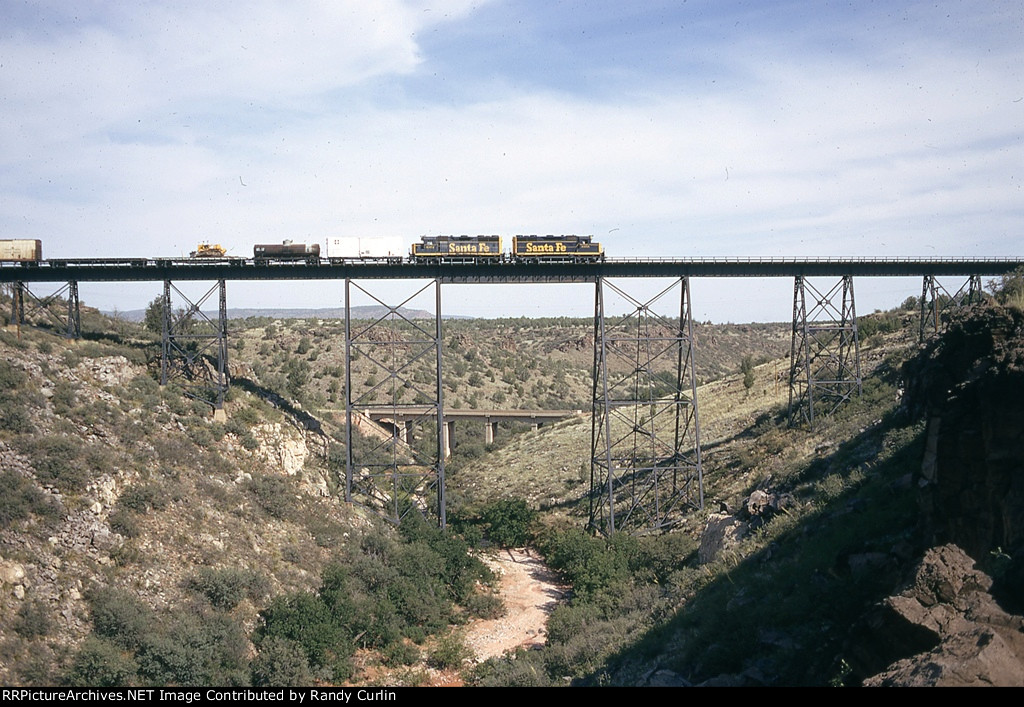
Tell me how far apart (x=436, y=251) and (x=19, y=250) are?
1528 centimetres

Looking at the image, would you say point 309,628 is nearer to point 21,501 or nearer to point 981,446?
point 21,501

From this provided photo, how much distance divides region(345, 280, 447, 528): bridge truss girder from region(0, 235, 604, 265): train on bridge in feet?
3.74

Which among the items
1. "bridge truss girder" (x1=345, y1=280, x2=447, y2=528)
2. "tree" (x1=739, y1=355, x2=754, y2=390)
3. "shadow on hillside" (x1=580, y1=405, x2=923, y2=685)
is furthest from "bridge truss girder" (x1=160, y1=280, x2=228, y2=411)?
"tree" (x1=739, y1=355, x2=754, y2=390)

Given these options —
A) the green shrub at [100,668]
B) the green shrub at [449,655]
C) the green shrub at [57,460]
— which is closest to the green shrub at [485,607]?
the green shrub at [449,655]

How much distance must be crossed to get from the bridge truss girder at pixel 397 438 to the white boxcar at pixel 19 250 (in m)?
11.7

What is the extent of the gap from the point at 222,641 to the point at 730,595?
11033 mm

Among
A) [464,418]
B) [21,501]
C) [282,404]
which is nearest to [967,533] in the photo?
[21,501]

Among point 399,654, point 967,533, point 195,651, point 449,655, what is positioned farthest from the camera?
point 399,654

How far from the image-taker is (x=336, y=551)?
2236cm

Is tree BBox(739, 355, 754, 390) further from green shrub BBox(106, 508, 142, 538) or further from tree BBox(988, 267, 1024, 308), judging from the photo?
green shrub BBox(106, 508, 142, 538)

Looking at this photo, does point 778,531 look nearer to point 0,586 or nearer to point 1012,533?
point 1012,533

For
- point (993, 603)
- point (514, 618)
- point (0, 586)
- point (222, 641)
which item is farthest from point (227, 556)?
point (993, 603)

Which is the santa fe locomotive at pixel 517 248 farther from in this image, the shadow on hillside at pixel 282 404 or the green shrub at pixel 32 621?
the green shrub at pixel 32 621

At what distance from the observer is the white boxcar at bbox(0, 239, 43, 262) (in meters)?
26.8
